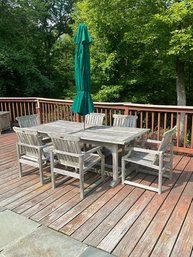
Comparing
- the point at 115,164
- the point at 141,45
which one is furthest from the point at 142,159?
the point at 141,45

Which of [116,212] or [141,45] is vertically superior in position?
[141,45]

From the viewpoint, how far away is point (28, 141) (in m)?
3.58

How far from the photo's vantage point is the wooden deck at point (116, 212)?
222cm

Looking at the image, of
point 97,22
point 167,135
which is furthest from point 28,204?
point 97,22

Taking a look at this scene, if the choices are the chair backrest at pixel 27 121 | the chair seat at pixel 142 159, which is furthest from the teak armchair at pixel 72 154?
the chair backrest at pixel 27 121

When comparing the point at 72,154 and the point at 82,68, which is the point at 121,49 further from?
the point at 72,154

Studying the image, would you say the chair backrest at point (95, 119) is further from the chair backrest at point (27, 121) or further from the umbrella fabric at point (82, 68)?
the chair backrest at point (27, 121)

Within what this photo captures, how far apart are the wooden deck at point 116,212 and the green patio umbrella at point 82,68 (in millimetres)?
1188

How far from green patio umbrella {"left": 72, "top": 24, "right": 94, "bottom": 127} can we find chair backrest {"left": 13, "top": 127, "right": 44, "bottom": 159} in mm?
839

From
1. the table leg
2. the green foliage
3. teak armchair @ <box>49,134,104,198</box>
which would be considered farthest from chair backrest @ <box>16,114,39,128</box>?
the green foliage

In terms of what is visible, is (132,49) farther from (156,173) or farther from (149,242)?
(149,242)

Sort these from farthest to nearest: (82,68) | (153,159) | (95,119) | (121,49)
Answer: (121,49), (95,119), (82,68), (153,159)

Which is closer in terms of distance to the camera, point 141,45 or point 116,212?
point 116,212

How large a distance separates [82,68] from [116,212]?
2267 mm
